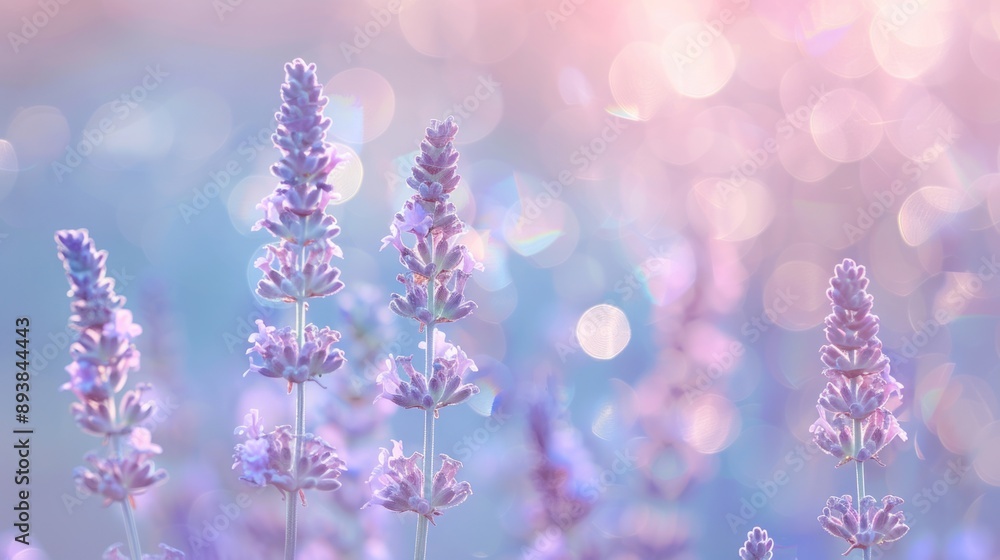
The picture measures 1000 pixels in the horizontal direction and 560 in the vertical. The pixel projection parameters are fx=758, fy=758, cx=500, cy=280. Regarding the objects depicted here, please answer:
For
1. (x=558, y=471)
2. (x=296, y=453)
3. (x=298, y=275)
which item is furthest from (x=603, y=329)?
(x=296, y=453)

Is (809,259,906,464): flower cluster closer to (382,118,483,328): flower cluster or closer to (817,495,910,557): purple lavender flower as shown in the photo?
(817,495,910,557): purple lavender flower

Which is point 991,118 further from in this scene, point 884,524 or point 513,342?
point 884,524

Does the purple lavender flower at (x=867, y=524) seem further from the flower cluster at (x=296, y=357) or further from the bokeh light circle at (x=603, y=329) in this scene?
the bokeh light circle at (x=603, y=329)

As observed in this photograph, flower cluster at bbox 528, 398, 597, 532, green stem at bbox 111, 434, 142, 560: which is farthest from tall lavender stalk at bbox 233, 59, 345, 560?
flower cluster at bbox 528, 398, 597, 532

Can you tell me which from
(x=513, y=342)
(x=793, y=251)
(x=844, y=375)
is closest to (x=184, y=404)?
(x=844, y=375)

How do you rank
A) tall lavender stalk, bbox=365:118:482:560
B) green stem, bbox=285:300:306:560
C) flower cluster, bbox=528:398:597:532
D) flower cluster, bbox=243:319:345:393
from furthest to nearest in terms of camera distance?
flower cluster, bbox=528:398:597:532 < tall lavender stalk, bbox=365:118:482:560 < flower cluster, bbox=243:319:345:393 < green stem, bbox=285:300:306:560

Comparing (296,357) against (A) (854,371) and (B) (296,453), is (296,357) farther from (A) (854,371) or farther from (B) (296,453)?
(A) (854,371)

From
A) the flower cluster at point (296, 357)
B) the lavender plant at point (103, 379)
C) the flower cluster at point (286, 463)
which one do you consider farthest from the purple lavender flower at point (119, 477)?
the flower cluster at point (296, 357)
